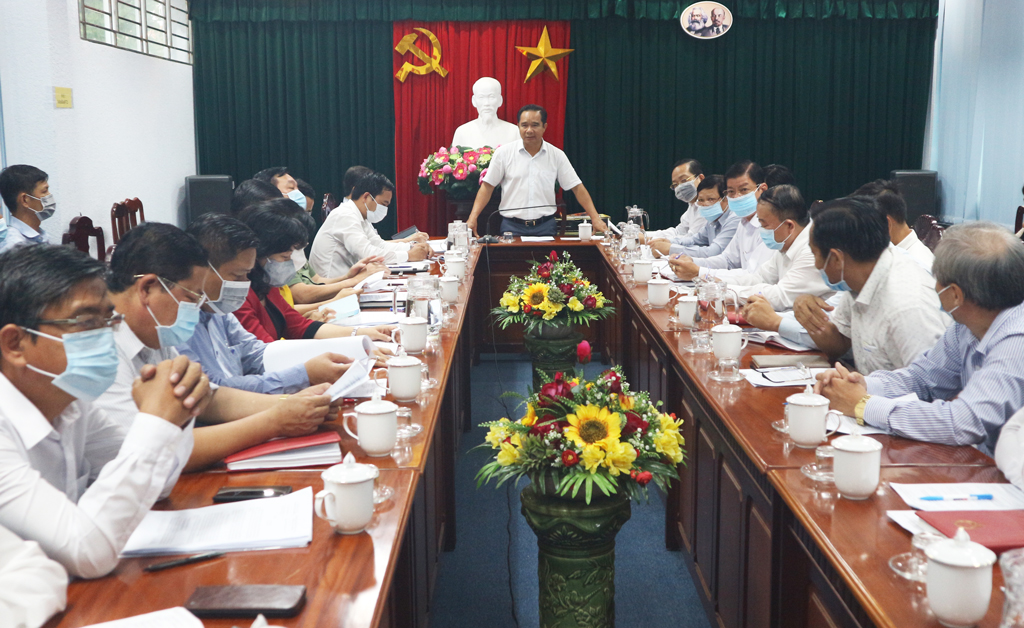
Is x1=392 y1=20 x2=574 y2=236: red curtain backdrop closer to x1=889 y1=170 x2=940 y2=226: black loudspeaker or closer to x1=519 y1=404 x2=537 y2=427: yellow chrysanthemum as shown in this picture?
x1=889 y1=170 x2=940 y2=226: black loudspeaker

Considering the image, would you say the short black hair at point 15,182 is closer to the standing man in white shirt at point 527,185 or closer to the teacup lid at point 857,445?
the standing man in white shirt at point 527,185

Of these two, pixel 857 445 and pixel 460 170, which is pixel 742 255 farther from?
pixel 857 445

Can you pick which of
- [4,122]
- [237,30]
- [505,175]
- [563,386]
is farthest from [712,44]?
[563,386]

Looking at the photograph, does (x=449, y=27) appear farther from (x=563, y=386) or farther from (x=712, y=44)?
(x=563, y=386)

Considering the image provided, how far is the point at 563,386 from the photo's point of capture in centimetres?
206

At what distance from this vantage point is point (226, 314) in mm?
2406

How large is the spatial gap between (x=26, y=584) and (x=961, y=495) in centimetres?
145

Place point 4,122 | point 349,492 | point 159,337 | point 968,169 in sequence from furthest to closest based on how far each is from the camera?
point 968,169 → point 4,122 → point 159,337 → point 349,492

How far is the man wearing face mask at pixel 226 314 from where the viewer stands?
2.22m

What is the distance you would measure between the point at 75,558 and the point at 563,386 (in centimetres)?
111

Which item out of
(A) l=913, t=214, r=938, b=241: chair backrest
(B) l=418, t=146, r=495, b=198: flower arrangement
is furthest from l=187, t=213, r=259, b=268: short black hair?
(A) l=913, t=214, r=938, b=241: chair backrest

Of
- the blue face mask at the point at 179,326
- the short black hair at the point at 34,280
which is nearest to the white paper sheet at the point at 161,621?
the short black hair at the point at 34,280

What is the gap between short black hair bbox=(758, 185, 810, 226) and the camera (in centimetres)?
349

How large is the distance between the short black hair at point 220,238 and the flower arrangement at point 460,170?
4.12 m
